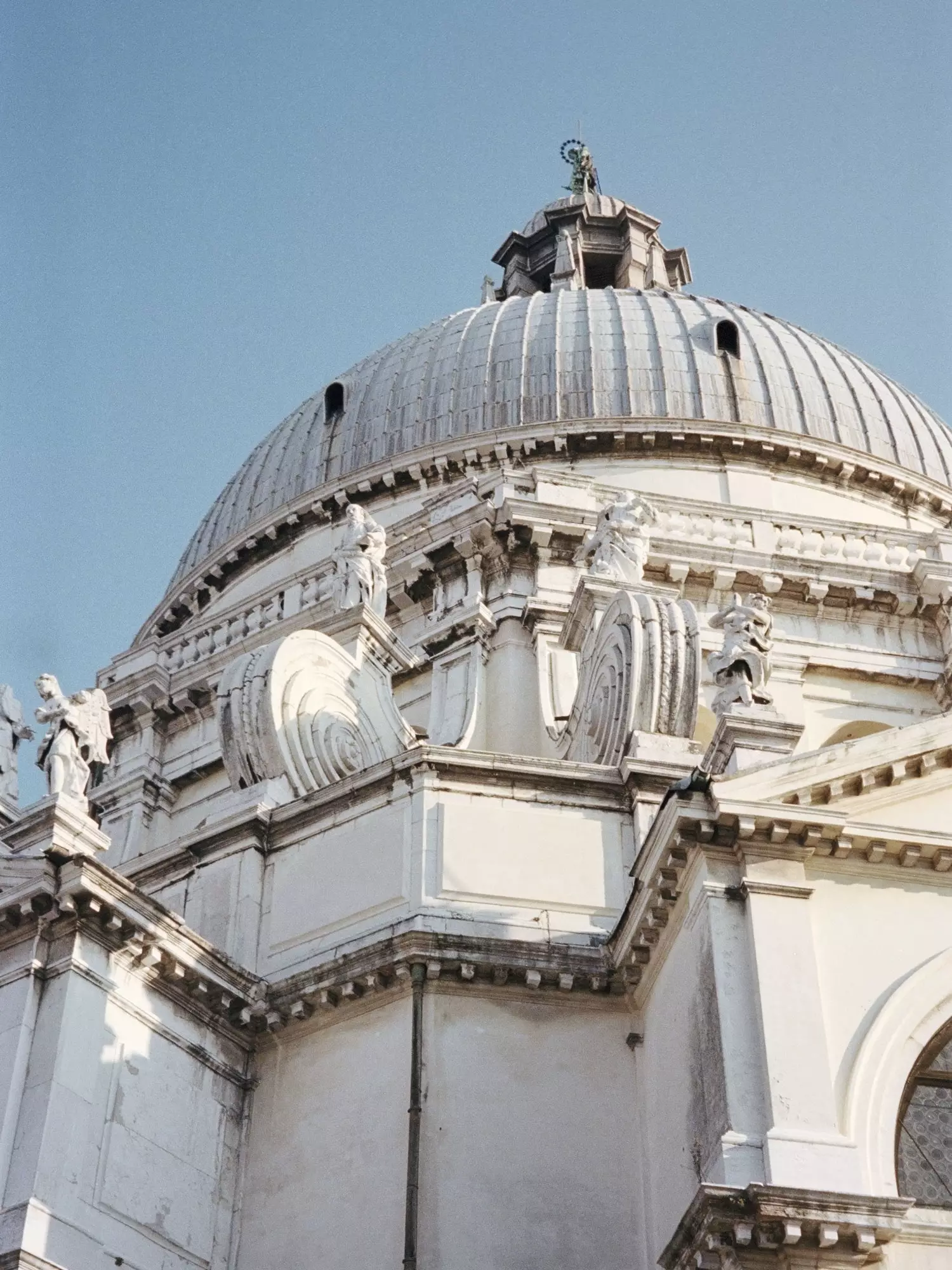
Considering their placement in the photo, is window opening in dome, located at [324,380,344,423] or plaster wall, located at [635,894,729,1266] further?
window opening in dome, located at [324,380,344,423]

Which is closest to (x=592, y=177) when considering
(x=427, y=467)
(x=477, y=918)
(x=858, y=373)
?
(x=858, y=373)

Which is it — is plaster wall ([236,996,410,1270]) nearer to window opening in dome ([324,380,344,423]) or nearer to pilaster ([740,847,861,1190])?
pilaster ([740,847,861,1190])

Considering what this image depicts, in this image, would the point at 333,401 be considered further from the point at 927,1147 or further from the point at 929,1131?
the point at 927,1147

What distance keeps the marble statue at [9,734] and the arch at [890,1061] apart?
9.85 meters

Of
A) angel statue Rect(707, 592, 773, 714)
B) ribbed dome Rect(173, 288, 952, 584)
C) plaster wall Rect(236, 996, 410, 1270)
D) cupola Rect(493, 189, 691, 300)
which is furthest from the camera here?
cupola Rect(493, 189, 691, 300)

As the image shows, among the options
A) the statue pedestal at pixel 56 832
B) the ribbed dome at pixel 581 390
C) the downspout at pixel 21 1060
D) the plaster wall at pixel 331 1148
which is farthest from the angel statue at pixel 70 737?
the ribbed dome at pixel 581 390

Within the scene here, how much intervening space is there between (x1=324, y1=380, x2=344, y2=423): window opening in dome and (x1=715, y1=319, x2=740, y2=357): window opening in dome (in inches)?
282

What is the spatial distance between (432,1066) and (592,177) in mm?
43202

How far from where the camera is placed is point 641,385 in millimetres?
34219

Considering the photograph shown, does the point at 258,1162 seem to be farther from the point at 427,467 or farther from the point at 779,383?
the point at 779,383

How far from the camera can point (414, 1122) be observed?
53.7 ft

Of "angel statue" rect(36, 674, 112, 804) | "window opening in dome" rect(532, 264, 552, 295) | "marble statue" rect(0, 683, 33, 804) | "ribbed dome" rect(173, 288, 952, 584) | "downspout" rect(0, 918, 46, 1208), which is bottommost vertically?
"downspout" rect(0, 918, 46, 1208)

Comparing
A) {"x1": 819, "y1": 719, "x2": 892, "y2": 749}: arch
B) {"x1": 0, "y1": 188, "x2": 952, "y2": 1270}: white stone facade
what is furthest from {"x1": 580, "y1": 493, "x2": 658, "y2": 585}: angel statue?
{"x1": 819, "y1": 719, "x2": 892, "y2": 749}: arch

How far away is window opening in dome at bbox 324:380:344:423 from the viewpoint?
37375mm
